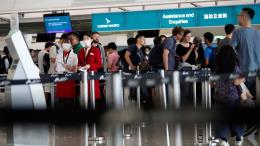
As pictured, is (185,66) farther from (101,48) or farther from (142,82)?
(142,82)

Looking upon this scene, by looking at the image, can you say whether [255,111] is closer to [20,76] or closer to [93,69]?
[20,76]

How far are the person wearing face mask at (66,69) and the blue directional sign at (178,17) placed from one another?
10.0 metres

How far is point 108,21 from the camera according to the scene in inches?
805

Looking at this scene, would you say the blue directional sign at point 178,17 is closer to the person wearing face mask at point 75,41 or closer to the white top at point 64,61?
the person wearing face mask at point 75,41

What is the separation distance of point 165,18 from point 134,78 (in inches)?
523

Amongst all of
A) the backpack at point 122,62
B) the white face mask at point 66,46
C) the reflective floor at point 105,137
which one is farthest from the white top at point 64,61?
the backpack at point 122,62

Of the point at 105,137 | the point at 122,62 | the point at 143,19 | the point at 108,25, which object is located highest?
the point at 143,19

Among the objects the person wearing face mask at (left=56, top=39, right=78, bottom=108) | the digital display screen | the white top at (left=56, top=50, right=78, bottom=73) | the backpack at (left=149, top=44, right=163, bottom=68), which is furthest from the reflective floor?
the digital display screen

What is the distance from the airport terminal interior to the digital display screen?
0.18ft

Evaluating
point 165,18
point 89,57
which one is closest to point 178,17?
point 165,18

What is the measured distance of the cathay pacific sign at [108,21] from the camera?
20312 millimetres

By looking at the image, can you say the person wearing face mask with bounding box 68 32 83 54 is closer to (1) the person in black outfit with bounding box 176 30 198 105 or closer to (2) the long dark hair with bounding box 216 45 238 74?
(1) the person in black outfit with bounding box 176 30 198 105

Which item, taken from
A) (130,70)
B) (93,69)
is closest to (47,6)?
(130,70)

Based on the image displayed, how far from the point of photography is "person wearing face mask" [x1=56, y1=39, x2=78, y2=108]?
909cm
